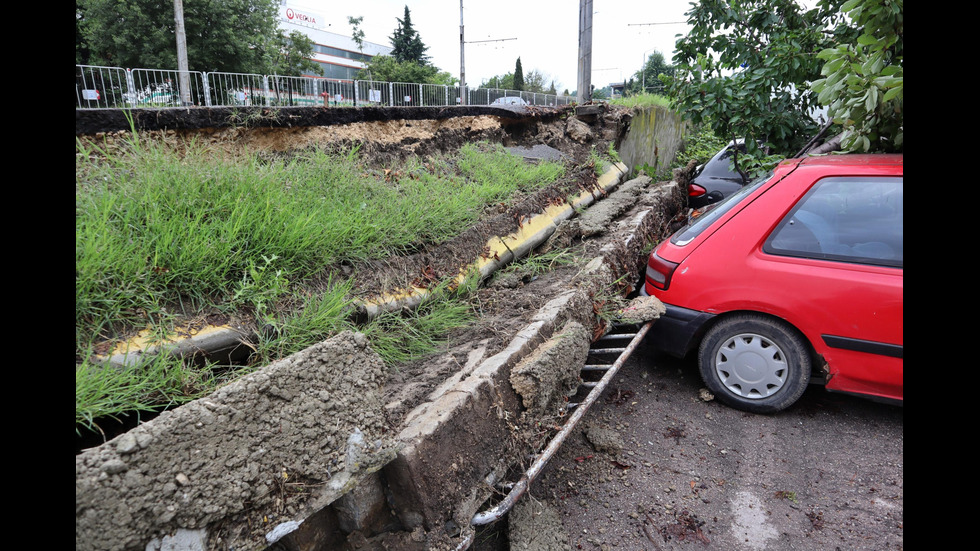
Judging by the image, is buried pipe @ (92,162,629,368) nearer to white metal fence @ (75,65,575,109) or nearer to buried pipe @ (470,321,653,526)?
buried pipe @ (470,321,653,526)

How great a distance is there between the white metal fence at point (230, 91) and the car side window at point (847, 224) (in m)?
5.93

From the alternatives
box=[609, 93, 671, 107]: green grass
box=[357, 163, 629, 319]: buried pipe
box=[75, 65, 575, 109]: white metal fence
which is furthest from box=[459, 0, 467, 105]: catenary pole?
box=[357, 163, 629, 319]: buried pipe

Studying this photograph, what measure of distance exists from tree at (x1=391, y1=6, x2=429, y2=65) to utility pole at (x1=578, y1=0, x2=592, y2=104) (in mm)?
42305

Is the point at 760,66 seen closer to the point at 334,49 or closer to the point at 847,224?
the point at 847,224

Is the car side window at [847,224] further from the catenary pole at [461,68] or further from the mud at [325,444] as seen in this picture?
the catenary pole at [461,68]

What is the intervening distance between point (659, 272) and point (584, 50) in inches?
349

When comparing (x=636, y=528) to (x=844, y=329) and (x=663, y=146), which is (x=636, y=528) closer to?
(x=844, y=329)

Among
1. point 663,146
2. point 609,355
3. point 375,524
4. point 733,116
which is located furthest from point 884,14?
point 663,146

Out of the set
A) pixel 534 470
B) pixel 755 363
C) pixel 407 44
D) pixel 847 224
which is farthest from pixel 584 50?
pixel 407 44

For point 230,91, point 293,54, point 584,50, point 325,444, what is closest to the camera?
point 325,444

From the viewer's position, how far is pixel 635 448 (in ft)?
9.92

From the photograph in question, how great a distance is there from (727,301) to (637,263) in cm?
129

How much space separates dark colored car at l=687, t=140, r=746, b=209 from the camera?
663cm

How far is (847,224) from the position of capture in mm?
3105
